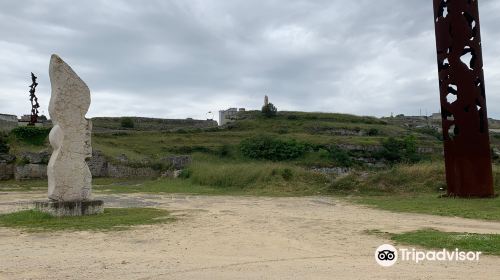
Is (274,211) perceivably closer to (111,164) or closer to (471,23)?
(471,23)

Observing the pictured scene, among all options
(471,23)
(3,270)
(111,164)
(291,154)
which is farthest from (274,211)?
(291,154)

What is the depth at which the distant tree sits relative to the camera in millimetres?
59938

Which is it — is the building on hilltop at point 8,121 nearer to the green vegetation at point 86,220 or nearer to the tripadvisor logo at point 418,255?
the green vegetation at point 86,220

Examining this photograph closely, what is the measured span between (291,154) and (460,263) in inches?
1279

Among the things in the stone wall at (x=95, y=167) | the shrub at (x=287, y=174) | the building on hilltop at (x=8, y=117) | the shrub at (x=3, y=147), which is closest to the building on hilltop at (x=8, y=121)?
the building on hilltop at (x=8, y=117)

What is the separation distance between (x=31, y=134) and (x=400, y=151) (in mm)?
27417

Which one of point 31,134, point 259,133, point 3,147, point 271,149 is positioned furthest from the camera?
point 259,133

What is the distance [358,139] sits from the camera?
1772 inches

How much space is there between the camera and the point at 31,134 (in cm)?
3222

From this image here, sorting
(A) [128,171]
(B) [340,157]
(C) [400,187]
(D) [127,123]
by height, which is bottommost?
(C) [400,187]

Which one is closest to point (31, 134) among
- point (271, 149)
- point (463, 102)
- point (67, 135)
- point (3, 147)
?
point (3, 147)

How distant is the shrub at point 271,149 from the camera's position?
37.8 metres

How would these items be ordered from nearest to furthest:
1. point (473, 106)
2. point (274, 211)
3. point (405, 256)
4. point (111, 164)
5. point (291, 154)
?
1. point (405, 256)
2. point (274, 211)
3. point (473, 106)
4. point (111, 164)
5. point (291, 154)

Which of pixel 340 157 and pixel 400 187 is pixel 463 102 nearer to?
pixel 400 187
